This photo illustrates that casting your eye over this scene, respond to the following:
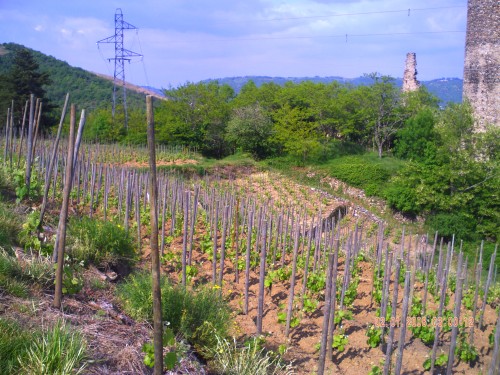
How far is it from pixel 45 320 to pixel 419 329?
3.77m

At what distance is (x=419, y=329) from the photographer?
209 inches

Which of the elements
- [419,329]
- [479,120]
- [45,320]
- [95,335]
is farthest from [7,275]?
[479,120]

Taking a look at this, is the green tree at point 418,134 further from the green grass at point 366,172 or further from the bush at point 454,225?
the bush at point 454,225

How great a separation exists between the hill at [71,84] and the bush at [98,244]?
106 feet

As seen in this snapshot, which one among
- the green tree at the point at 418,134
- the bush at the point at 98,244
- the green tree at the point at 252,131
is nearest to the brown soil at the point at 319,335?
the bush at the point at 98,244

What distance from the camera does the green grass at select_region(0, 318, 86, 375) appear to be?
2766 mm

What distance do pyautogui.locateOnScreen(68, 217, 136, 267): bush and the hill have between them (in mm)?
32284

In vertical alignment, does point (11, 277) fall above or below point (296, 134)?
below

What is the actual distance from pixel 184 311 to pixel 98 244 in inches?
80.0

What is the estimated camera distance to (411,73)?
107 feet

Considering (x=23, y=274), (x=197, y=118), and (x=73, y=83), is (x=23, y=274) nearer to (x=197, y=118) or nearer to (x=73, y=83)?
(x=197, y=118)

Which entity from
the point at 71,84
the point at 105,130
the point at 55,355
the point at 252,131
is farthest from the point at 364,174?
the point at 71,84

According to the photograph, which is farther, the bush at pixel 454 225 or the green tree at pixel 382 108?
the green tree at pixel 382 108

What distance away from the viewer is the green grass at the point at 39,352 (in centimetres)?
277
